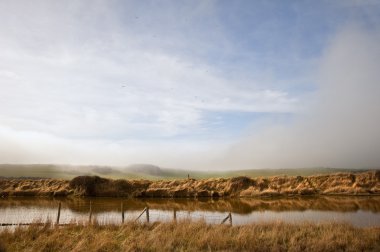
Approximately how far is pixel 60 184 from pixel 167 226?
37876 millimetres

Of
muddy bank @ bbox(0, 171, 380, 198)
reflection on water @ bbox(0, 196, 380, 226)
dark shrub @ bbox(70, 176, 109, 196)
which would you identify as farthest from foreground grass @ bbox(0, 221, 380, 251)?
dark shrub @ bbox(70, 176, 109, 196)

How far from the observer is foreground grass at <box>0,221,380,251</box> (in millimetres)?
13945

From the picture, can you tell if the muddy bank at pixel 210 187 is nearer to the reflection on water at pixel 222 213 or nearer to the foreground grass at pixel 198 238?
the reflection on water at pixel 222 213

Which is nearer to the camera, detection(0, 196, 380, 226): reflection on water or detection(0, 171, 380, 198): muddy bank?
detection(0, 196, 380, 226): reflection on water

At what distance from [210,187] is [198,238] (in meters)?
33.4

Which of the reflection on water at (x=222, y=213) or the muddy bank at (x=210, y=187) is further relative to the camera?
the muddy bank at (x=210, y=187)

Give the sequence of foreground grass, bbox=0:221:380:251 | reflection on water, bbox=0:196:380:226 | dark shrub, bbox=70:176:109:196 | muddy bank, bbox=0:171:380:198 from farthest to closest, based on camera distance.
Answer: dark shrub, bbox=70:176:109:196, muddy bank, bbox=0:171:380:198, reflection on water, bbox=0:196:380:226, foreground grass, bbox=0:221:380:251

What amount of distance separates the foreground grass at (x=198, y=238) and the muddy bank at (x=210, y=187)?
28.8m

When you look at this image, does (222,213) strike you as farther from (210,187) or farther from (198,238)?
(210,187)

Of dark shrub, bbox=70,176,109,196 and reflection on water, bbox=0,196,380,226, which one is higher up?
dark shrub, bbox=70,176,109,196

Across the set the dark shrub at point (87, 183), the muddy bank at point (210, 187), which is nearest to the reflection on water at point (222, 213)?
Result: the muddy bank at point (210, 187)

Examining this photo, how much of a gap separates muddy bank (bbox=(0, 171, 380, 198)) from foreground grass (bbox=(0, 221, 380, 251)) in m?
28.8

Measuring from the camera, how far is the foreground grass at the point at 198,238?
1395 cm

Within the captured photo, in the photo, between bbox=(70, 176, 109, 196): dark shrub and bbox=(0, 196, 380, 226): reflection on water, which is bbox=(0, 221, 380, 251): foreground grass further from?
bbox=(70, 176, 109, 196): dark shrub
